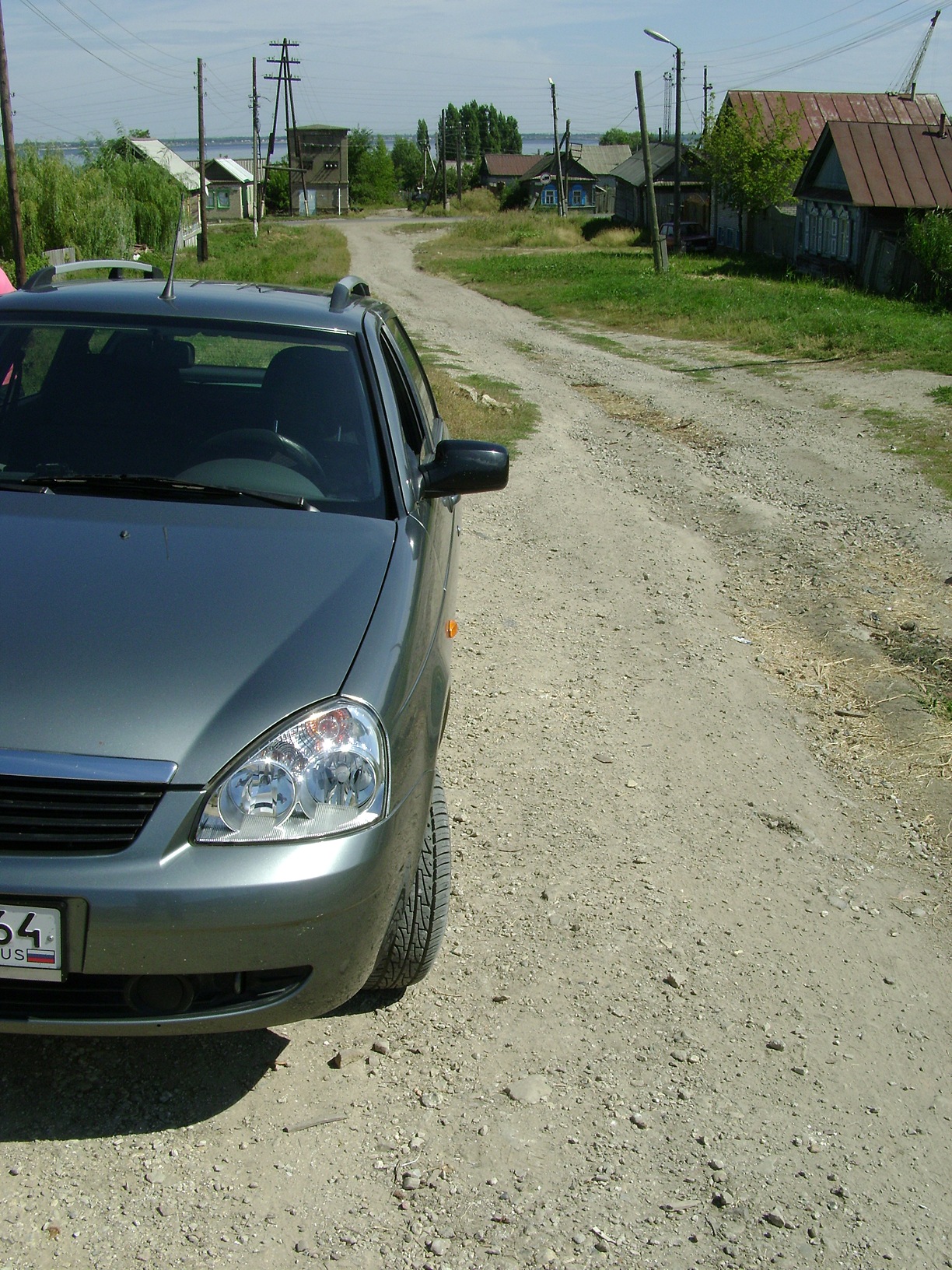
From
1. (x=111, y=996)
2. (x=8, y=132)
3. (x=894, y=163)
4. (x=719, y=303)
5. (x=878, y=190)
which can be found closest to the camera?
(x=111, y=996)

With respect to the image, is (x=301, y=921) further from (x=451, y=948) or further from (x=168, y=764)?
(x=451, y=948)

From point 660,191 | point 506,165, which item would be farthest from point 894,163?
point 506,165

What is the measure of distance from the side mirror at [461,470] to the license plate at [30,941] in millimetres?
1797

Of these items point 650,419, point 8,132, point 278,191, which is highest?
point 278,191

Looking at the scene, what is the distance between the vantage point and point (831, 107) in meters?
44.6

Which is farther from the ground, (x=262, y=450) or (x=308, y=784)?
(x=262, y=450)

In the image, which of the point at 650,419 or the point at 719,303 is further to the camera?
the point at 719,303

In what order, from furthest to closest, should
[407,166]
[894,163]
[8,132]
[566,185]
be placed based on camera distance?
[407,166], [566,185], [894,163], [8,132]

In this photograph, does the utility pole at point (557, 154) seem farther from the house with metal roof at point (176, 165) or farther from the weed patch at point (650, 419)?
the weed patch at point (650, 419)

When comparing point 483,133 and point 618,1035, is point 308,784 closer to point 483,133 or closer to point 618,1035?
point 618,1035

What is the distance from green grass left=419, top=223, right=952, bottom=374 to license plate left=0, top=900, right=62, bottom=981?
16.3m

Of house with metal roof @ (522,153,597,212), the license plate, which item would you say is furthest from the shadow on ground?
house with metal roof @ (522,153,597,212)

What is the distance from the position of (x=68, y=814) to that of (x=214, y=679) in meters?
0.40

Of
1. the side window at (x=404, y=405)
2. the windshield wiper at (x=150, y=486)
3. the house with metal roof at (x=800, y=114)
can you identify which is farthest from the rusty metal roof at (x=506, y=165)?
the windshield wiper at (x=150, y=486)
